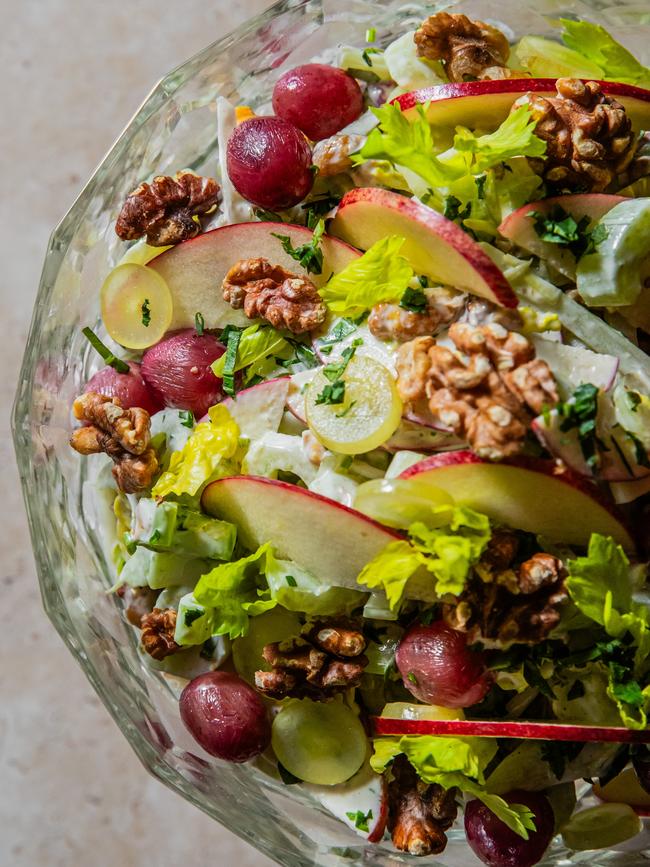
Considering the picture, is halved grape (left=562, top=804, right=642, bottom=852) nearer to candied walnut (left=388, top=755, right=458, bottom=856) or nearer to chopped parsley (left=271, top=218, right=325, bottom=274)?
candied walnut (left=388, top=755, right=458, bottom=856)

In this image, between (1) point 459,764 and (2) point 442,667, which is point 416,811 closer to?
(1) point 459,764

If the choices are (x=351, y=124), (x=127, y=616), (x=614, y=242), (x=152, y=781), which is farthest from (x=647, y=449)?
(x=152, y=781)

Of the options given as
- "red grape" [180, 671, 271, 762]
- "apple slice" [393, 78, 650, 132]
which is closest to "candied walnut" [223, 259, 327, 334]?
"apple slice" [393, 78, 650, 132]

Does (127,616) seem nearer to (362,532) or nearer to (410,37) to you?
(362,532)

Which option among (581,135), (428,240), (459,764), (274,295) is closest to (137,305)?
(274,295)

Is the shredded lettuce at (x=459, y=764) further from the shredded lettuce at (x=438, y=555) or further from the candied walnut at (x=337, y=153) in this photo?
the candied walnut at (x=337, y=153)
